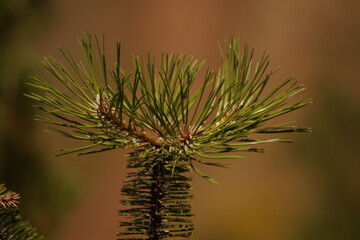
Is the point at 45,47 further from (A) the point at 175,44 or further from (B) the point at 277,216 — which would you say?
(B) the point at 277,216

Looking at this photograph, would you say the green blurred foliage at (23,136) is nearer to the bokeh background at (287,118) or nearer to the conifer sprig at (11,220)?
the bokeh background at (287,118)

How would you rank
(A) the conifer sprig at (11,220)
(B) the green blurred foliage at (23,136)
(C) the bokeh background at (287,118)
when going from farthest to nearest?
1. (C) the bokeh background at (287,118)
2. (B) the green blurred foliage at (23,136)
3. (A) the conifer sprig at (11,220)

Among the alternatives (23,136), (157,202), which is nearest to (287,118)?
(23,136)

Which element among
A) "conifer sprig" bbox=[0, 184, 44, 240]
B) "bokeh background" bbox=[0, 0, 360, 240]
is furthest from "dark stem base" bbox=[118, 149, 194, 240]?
"bokeh background" bbox=[0, 0, 360, 240]

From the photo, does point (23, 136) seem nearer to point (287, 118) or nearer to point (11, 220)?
point (11, 220)

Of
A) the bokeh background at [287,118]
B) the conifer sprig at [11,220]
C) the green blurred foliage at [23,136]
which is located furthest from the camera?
the bokeh background at [287,118]

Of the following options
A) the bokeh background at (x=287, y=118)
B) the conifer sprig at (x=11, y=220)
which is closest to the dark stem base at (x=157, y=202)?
the conifer sprig at (x=11, y=220)

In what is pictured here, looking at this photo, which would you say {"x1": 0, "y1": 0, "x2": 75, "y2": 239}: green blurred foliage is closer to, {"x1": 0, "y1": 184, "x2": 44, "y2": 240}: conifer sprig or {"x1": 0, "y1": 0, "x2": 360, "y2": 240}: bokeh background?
{"x1": 0, "y1": 0, "x2": 360, "y2": 240}: bokeh background
